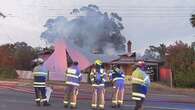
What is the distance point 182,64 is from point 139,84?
43055 millimetres

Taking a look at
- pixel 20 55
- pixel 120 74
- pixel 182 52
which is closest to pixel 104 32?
pixel 20 55

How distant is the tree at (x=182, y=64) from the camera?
57844mm

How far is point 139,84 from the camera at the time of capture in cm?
1738

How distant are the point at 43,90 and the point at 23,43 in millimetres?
70767

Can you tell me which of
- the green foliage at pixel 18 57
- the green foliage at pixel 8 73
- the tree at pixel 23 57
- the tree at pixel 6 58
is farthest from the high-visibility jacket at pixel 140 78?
the tree at pixel 23 57

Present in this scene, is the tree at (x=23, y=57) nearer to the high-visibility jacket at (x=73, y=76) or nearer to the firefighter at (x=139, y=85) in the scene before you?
the high-visibility jacket at (x=73, y=76)

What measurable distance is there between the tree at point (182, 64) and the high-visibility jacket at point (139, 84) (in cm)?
4072

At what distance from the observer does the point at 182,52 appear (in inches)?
2413

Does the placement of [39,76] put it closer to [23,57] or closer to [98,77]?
[98,77]

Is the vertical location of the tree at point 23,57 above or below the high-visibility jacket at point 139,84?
above

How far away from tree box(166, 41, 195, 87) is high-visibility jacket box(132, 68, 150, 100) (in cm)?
4072

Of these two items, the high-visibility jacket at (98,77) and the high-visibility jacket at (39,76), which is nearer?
the high-visibility jacket at (98,77)

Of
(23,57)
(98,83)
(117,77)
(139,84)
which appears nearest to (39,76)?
(98,83)

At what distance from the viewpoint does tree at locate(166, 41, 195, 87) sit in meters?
57.8
